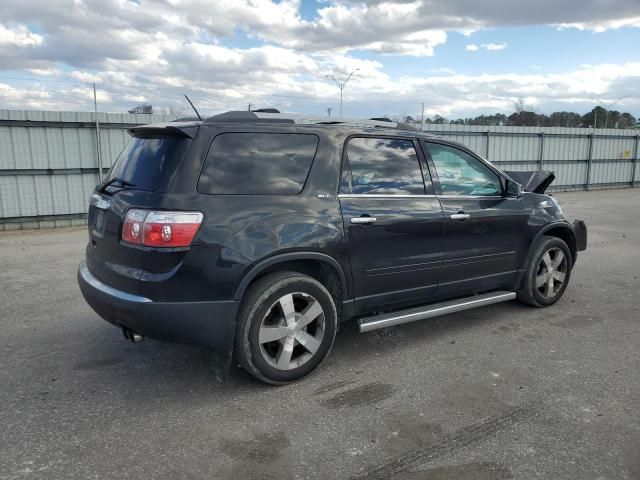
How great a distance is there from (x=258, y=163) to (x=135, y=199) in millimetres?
842

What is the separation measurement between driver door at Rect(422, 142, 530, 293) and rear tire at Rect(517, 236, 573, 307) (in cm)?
23

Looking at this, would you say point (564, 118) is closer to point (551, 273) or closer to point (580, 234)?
point (580, 234)

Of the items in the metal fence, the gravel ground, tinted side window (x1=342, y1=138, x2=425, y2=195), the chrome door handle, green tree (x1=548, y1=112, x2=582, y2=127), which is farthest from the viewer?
green tree (x1=548, y1=112, x2=582, y2=127)

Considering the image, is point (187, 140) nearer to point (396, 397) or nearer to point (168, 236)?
point (168, 236)

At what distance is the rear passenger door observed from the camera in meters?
3.90

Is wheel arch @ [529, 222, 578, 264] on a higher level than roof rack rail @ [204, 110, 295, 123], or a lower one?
lower

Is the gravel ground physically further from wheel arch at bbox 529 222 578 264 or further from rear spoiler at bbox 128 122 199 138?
rear spoiler at bbox 128 122 199 138

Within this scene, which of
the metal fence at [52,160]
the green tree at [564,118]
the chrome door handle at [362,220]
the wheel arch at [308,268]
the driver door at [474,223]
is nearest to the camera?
the wheel arch at [308,268]

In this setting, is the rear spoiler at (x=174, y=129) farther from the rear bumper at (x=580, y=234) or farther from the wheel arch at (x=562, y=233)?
the rear bumper at (x=580, y=234)

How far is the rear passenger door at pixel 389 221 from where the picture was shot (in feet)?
12.8

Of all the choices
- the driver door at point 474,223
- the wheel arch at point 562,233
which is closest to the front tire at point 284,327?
the driver door at point 474,223

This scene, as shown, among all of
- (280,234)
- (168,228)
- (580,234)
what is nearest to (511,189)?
(580,234)

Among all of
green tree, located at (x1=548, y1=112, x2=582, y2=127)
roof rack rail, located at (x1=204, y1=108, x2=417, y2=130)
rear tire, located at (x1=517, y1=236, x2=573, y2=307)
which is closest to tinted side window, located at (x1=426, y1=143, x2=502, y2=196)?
roof rack rail, located at (x1=204, y1=108, x2=417, y2=130)

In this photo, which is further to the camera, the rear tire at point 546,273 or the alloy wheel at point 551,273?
the alloy wheel at point 551,273
